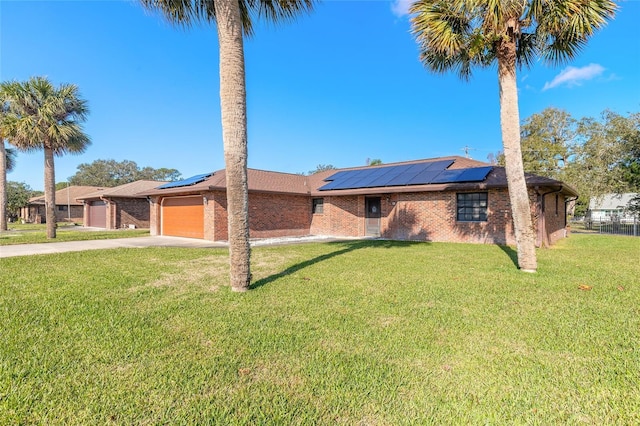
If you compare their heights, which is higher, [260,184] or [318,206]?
[260,184]

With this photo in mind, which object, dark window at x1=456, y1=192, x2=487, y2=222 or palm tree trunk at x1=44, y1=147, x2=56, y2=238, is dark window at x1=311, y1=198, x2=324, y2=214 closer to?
dark window at x1=456, y1=192, x2=487, y2=222

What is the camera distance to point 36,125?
15.2 metres

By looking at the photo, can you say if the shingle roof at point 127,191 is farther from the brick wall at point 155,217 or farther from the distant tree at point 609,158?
the distant tree at point 609,158

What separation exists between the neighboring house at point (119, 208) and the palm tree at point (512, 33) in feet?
71.2

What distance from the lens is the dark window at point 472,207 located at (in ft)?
45.7

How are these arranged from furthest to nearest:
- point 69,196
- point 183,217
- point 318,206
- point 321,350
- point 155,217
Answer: point 69,196, point 318,206, point 155,217, point 183,217, point 321,350

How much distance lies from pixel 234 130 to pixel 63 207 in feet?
140

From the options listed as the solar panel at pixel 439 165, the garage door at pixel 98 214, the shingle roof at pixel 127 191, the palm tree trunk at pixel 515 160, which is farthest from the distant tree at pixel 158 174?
the palm tree trunk at pixel 515 160

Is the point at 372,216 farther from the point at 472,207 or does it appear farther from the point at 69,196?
the point at 69,196

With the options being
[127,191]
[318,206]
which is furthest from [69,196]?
[318,206]

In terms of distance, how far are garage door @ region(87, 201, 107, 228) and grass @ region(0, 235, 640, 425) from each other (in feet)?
73.2

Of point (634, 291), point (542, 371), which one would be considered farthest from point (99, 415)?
point (634, 291)

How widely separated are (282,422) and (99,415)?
1.41 metres

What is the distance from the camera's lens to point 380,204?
17.2 meters
